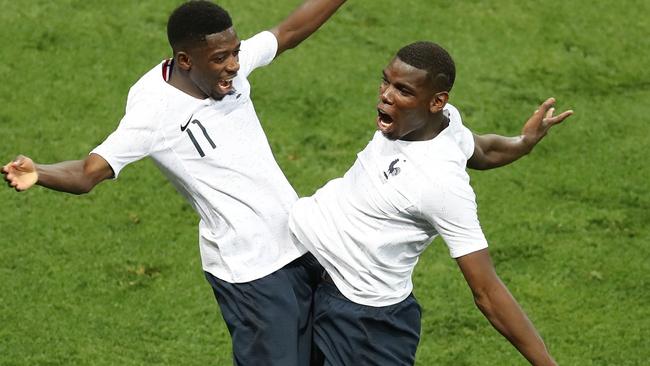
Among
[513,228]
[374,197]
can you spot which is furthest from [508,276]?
[374,197]

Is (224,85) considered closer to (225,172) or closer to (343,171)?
(225,172)

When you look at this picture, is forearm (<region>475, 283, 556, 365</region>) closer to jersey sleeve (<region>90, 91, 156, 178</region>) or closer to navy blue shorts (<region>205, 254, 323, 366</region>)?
navy blue shorts (<region>205, 254, 323, 366</region>)

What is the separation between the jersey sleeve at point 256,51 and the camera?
6008 millimetres

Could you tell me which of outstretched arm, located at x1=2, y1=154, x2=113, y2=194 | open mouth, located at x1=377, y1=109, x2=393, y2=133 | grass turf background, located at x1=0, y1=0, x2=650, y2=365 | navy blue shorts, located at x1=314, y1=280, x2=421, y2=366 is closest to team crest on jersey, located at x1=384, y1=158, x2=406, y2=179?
open mouth, located at x1=377, y1=109, x2=393, y2=133

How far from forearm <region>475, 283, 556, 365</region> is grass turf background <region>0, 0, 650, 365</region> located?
99.2 inches

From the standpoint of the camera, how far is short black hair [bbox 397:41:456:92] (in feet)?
17.3

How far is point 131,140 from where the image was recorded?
5410 millimetres

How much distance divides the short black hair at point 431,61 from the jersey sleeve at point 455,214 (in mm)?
396

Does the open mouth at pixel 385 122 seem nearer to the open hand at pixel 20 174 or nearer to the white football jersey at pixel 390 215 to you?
the white football jersey at pixel 390 215

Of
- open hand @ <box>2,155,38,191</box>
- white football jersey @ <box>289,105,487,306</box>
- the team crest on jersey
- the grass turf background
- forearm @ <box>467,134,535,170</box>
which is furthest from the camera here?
the grass turf background

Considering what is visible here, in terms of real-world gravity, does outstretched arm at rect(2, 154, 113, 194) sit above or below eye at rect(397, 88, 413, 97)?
above

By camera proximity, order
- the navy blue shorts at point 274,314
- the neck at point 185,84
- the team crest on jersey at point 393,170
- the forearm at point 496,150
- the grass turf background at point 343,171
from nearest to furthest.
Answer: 1. the team crest on jersey at point 393,170
2. the neck at point 185,84
3. the navy blue shorts at point 274,314
4. the forearm at point 496,150
5. the grass turf background at point 343,171

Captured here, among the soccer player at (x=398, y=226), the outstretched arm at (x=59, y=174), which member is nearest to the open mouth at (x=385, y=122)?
the soccer player at (x=398, y=226)

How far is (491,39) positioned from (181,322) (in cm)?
439
